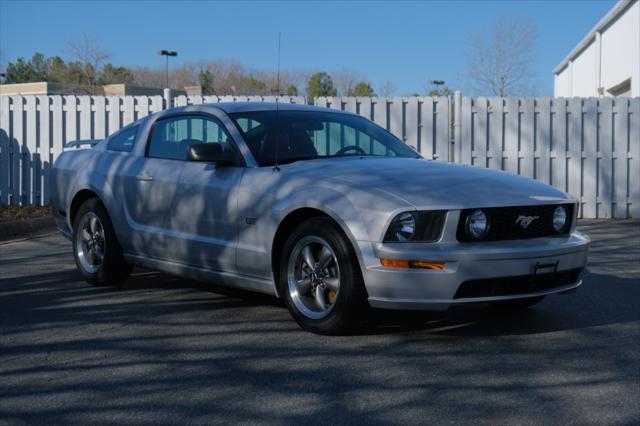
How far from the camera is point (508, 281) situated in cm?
488

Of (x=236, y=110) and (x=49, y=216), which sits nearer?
(x=236, y=110)

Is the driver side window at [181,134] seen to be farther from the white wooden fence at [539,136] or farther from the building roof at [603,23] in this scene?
the building roof at [603,23]

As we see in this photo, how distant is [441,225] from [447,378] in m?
0.91

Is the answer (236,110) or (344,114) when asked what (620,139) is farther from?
(236,110)

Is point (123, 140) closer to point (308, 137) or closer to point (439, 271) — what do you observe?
point (308, 137)

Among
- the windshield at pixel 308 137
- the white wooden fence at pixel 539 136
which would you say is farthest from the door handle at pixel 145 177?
the white wooden fence at pixel 539 136

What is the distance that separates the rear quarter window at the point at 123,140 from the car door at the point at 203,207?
72cm

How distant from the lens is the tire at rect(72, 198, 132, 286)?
6898 millimetres

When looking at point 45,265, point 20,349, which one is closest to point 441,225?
point 20,349

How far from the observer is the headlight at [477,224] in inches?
190

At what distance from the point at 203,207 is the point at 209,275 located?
492mm

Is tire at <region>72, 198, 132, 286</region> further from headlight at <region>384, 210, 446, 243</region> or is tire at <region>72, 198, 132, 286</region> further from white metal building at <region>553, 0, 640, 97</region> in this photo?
white metal building at <region>553, 0, 640, 97</region>

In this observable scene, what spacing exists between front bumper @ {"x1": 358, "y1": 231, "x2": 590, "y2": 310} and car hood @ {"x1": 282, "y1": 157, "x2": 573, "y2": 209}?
0.85ft

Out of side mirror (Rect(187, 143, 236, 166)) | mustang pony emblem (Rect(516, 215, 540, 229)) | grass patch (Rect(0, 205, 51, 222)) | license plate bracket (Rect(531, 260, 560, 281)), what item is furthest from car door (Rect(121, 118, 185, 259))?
grass patch (Rect(0, 205, 51, 222))
